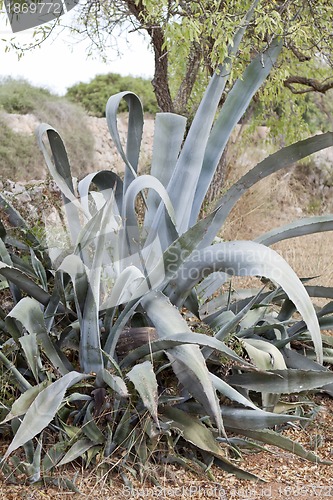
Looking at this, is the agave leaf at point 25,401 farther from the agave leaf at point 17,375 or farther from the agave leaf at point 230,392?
the agave leaf at point 230,392

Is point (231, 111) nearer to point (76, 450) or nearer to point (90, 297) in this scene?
point (90, 297)

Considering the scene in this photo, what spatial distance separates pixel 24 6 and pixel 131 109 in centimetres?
230

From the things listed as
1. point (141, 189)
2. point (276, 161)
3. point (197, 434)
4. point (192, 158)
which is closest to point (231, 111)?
point (192, 158)

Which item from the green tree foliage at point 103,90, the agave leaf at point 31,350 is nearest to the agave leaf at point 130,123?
the agave leaf at point 31,350

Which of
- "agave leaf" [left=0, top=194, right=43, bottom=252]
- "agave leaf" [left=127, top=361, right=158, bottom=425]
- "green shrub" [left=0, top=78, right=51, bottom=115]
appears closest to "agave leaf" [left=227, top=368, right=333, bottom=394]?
"agave leaf" [left=127, top=361, right=158, bottom=425]

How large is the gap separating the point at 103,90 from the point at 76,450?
52.9 ft

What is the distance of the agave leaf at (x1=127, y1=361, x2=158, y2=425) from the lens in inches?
82.2

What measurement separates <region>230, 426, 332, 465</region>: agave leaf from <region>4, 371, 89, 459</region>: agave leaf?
0.68 metres

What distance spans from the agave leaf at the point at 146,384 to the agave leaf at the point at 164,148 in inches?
37.3

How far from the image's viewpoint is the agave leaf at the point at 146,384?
209 cm

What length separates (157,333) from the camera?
8.14 ft

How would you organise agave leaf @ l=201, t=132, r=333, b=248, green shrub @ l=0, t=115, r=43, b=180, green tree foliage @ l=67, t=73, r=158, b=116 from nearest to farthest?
agave leaf @ l=201, t=132, r=333, b=248 < green shrub @ l=0, t=115, r=43, b=180 < green tree foliage @ l=67, t=73, r=158, b=116

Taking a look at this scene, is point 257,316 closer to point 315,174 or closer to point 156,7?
point 156,7

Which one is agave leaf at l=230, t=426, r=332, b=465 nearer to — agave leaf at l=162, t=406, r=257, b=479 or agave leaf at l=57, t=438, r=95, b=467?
agave leaf at l=162, t=406, r=257, b=479
